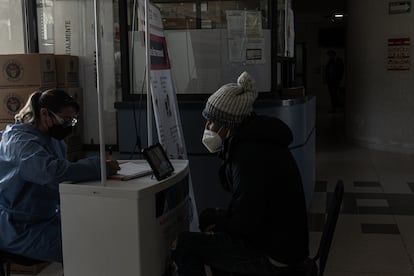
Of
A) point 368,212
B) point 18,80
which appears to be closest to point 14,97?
point 18,80

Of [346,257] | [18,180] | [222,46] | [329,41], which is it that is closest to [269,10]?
[222,46]

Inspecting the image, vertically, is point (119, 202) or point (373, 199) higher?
point (119, 202)

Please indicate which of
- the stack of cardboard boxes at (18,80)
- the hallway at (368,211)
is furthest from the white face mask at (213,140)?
the stack of cardboard boxes at (18,80)

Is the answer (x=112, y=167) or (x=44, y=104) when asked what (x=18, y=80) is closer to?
(x=44, y=104)

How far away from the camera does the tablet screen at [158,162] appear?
6.45 ft

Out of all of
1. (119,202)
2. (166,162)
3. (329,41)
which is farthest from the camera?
(329,41)

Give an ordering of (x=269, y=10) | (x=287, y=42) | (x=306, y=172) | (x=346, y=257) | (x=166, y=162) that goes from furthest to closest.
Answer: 1. (x=287, y=42)
2. (x=306, y=172)
3. (x=269, y=10)
4. (x=346, y=257)
5. (x=166, y=162)

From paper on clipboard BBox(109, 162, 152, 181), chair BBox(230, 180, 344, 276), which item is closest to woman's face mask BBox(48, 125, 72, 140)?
paper on clipboard BBox(109, 162, 152, 181)

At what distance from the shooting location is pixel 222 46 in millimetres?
3605

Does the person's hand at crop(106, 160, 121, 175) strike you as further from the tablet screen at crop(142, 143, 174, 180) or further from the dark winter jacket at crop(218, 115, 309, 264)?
the dark winter jacket at crop(218, 115, 309, 264)

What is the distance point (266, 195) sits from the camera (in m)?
1.88

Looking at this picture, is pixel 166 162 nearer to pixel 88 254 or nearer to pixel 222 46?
pixel 88 254

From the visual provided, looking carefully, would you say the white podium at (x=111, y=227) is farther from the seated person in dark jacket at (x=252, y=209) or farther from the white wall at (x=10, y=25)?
the white wall at (x=10, y=25)

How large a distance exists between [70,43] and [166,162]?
3277 millimetres
